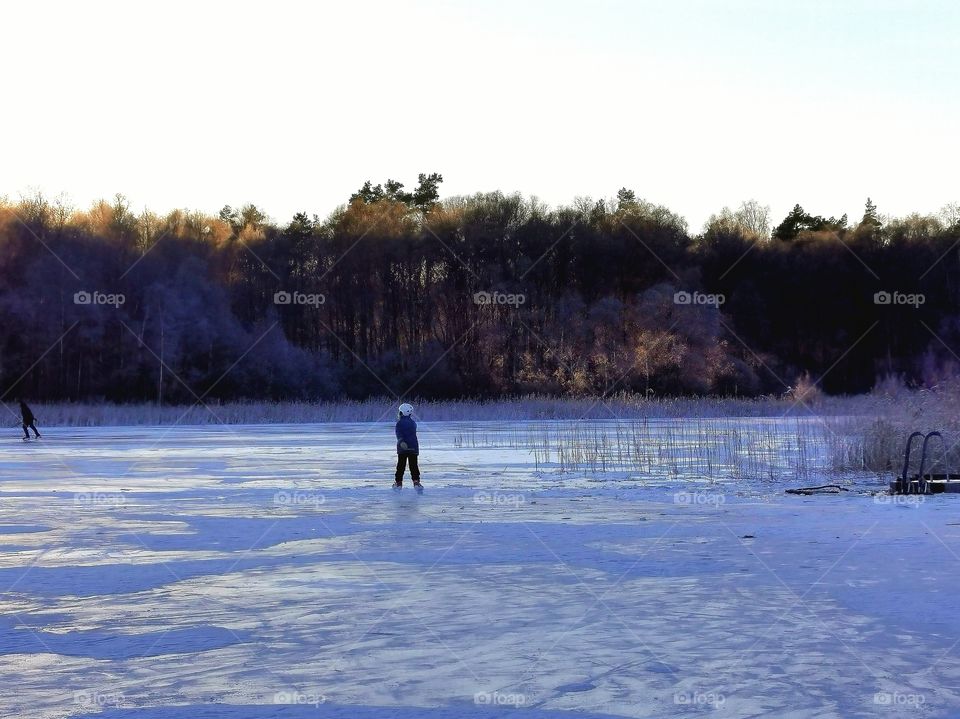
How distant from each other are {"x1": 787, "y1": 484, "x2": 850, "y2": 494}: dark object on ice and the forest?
43.3 meters

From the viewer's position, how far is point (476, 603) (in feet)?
25.3

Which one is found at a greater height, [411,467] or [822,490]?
[411,467]

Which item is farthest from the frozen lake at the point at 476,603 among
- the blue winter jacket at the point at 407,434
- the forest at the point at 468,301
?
the forest at the point at 468,301

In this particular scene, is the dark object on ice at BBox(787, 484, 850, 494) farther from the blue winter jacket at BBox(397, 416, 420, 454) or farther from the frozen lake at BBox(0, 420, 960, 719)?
the blue winter jacket at BBox(397, 416, 420, 454)

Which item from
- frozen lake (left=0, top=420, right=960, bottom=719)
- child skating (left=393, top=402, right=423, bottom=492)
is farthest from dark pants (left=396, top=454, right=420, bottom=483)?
frozen lake (left=0, top=420, right=960, bottom=719)

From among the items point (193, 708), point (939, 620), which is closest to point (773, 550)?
point (939, 620)

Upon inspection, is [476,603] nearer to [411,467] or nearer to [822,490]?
[411,467]

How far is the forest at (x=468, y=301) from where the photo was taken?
58.3 metres

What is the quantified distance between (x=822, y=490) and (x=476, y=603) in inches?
365

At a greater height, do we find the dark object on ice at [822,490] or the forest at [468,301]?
the forest at [468,301]

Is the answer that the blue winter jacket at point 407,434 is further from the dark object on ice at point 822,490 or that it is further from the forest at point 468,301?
the forest at point 468,301

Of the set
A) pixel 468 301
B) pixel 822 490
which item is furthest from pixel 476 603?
pixel 468 301

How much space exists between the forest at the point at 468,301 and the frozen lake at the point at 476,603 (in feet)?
143

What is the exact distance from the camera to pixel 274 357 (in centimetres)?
5919
